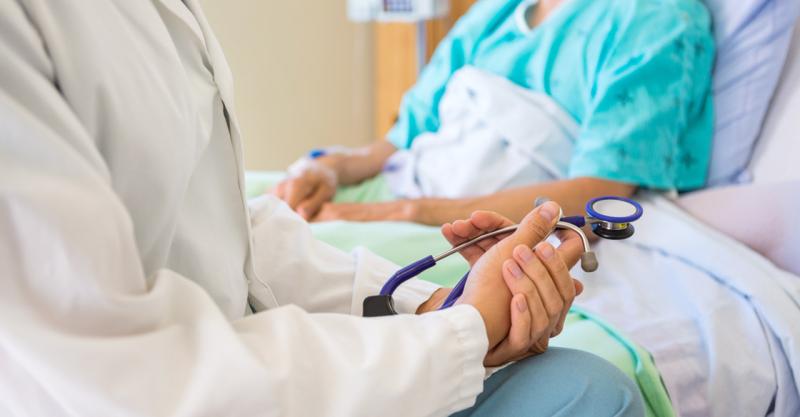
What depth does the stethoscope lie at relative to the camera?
0.76 m

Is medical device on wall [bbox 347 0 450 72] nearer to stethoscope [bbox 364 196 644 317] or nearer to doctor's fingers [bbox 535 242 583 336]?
stethoscope [bbox 364 196 644 317]

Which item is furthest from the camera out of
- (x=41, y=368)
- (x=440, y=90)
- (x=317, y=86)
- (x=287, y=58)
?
(x=317, y=86)

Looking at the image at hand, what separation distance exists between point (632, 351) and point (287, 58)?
1626mm

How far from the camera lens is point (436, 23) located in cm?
A: 244

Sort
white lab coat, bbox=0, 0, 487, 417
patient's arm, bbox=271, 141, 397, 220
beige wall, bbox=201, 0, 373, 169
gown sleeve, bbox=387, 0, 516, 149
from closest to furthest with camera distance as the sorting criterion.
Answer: white lab coat, bbox=0, 0, 487, 417 → patient's arm, bbox=271, 141, 397, 220 → gown sleeve, bbox=387, 0, 516, 149 → beige wall, bbox=201, 0, 373, 169

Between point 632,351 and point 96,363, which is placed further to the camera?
point 632,351

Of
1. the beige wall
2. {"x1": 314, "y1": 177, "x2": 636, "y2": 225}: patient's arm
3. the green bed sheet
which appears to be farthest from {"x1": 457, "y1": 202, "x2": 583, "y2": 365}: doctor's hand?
the beige wall

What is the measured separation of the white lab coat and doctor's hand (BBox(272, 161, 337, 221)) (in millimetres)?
698

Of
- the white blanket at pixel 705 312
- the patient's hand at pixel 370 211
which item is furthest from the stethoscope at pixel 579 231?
the patient's hand at pixel 370 211

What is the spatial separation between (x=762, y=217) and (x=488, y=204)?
0.42 meters

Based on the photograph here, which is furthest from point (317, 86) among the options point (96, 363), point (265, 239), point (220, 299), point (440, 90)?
point (96, 363)

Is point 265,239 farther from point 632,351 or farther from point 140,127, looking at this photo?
point 632,351

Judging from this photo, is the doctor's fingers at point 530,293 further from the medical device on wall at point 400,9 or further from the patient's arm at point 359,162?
the medical device on wall at point 400,9

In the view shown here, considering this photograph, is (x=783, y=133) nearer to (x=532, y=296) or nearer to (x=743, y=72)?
(x=743, y=72)
